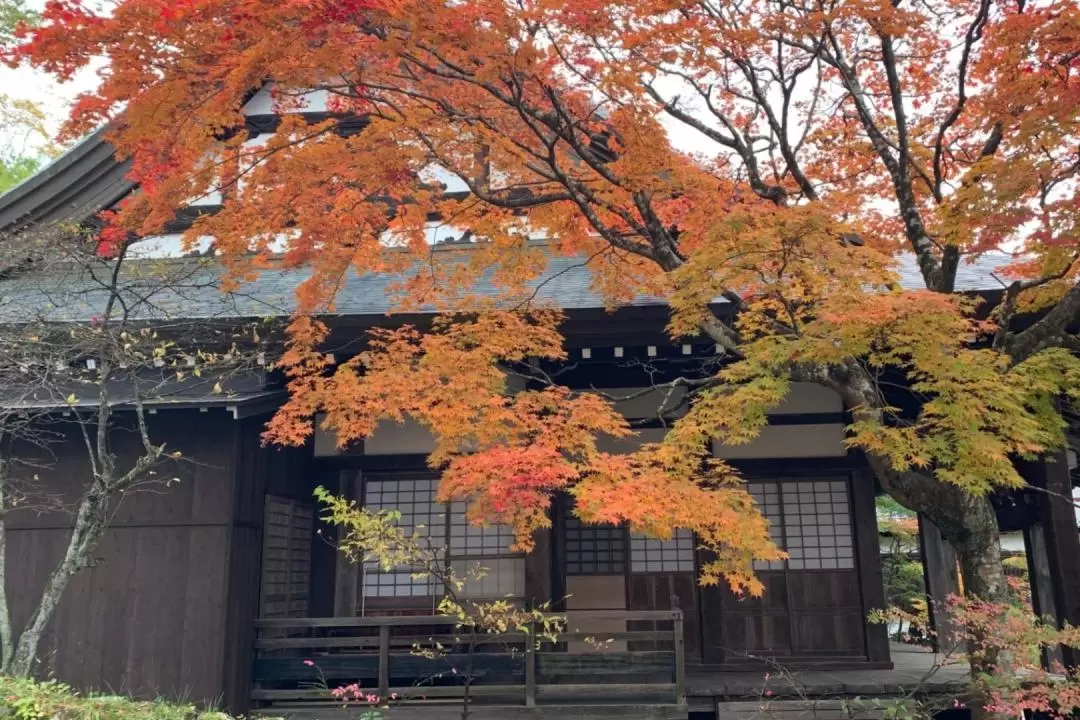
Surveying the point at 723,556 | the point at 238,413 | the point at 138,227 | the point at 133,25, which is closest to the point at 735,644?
the point at 723,556

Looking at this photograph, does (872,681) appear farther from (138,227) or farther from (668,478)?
(138,227)

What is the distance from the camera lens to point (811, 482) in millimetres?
9406

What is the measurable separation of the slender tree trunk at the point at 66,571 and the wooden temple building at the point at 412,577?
3.82 ft

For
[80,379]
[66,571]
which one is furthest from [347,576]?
[80,379]

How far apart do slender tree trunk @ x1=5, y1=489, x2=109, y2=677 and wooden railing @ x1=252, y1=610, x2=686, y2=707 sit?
6.59 feet

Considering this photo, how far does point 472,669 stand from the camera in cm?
727

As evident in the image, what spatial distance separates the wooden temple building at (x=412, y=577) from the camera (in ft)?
23.9

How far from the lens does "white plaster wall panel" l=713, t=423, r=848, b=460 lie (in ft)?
30.0

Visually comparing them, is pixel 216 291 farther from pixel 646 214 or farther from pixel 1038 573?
pixel 1038 573

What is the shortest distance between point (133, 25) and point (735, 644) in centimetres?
815

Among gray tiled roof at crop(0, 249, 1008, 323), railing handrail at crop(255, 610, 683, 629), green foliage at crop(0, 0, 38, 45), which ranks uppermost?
green foliage at crop(0, 0, 38, 45)

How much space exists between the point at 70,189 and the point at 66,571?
6.14 meters

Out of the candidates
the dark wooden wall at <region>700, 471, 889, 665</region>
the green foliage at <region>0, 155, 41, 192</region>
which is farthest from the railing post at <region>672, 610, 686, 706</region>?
the green foliage at <region>0, 155, 41, 192</region>

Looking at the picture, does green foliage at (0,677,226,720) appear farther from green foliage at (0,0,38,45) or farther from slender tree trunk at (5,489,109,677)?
green foliage at (0,0,38,45)
